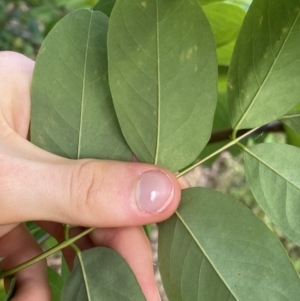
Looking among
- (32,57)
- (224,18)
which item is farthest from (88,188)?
(32,57)

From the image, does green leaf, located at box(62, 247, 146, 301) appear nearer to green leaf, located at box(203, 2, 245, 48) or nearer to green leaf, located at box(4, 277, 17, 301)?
green leaf, located at box(4, 277, 17, 301)

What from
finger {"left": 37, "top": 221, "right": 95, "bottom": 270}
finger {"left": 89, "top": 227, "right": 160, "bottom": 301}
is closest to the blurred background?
finger {"left": 37, "top": 221, "right": 95, "bottom": 270}

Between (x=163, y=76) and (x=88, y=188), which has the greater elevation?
(x=163, y=76)

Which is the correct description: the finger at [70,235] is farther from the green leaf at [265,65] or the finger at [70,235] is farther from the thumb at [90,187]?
the green leaf at [265,65]

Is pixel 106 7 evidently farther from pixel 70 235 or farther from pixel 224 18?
pixel 70 235

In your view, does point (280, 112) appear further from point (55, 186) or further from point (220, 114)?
point (220, 114)
